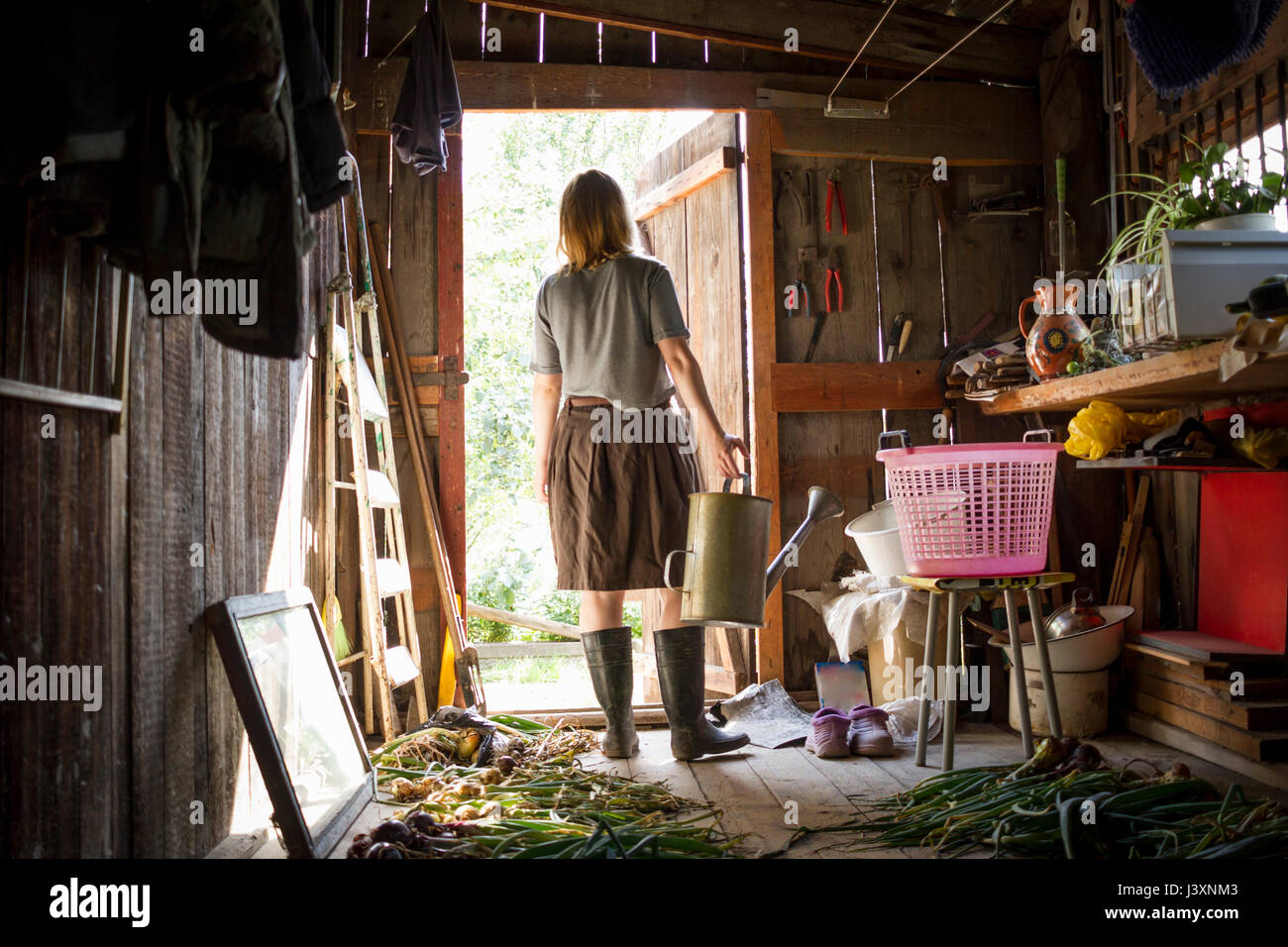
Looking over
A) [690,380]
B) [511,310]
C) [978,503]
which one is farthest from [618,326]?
[511,310]

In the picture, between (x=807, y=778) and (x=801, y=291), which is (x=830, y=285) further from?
(x=807, y=778)

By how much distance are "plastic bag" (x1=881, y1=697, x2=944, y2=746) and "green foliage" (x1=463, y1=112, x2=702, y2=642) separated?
4.46m

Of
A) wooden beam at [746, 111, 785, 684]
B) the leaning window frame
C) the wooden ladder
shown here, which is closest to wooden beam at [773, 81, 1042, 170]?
wooden beam at [746, 111, 785, 684]

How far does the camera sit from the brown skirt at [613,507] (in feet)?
10.8

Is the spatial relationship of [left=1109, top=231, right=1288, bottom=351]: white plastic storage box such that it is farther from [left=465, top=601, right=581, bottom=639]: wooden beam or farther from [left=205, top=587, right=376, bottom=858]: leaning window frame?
[left=465, top=601, right=581, bottom=639]: wooden beam

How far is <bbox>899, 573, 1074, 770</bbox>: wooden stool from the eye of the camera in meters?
2.96

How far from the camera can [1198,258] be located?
251cm

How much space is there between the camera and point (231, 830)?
243 centimetres

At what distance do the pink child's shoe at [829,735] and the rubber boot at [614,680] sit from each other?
0.59m

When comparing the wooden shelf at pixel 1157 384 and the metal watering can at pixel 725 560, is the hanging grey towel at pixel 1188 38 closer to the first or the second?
the wooden shelf at pixel 1157 384

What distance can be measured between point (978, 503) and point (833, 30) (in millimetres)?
2290

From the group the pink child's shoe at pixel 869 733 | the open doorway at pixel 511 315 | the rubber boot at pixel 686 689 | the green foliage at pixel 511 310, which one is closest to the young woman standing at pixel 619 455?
the rubber boot at pixel 686 689

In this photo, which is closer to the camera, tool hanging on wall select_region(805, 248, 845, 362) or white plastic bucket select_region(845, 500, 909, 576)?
white plastic bucket select_region(845, 500, 909, 576)
